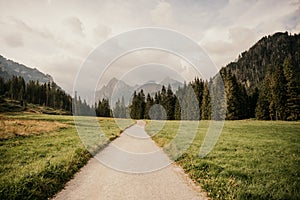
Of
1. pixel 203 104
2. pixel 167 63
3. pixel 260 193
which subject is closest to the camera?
pixel 260 193

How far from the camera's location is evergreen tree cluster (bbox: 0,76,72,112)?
124312 millimetres

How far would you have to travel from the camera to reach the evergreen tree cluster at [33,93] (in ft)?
408

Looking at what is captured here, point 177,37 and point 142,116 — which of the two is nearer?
point 177,37

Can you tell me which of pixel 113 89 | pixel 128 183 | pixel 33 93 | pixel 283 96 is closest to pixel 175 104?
pixel 283 96

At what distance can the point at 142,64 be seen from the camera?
48.5ft

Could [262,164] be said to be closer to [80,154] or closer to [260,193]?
[260,193]

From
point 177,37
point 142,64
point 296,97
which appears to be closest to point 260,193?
point 177,37

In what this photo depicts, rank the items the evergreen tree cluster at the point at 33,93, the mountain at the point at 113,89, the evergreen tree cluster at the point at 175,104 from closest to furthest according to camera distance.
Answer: the mountain at the point at 113,89
the evergreen tree cluster at the point at 175,104
the evergreen tree cluster at the point at 33,93

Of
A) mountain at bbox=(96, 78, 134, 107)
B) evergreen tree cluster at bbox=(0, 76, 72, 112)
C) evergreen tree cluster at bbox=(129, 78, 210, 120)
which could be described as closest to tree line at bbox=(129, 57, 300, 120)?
evergreen tree cluster at bbox=(129, 78, 210, 120)

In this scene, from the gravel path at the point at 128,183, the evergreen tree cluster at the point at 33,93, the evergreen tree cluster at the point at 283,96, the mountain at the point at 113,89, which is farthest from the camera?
the evergreen tree cluster at the point at 33,93

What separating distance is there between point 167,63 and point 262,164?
7.83 m

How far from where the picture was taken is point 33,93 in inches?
5148

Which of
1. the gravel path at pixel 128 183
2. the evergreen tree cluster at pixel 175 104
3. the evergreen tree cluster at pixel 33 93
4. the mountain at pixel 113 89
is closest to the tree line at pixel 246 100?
the evergreen tree cluster at pixel 175 104

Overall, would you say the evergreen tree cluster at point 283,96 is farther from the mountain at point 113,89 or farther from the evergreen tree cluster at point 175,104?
the mountain at point 113,89
